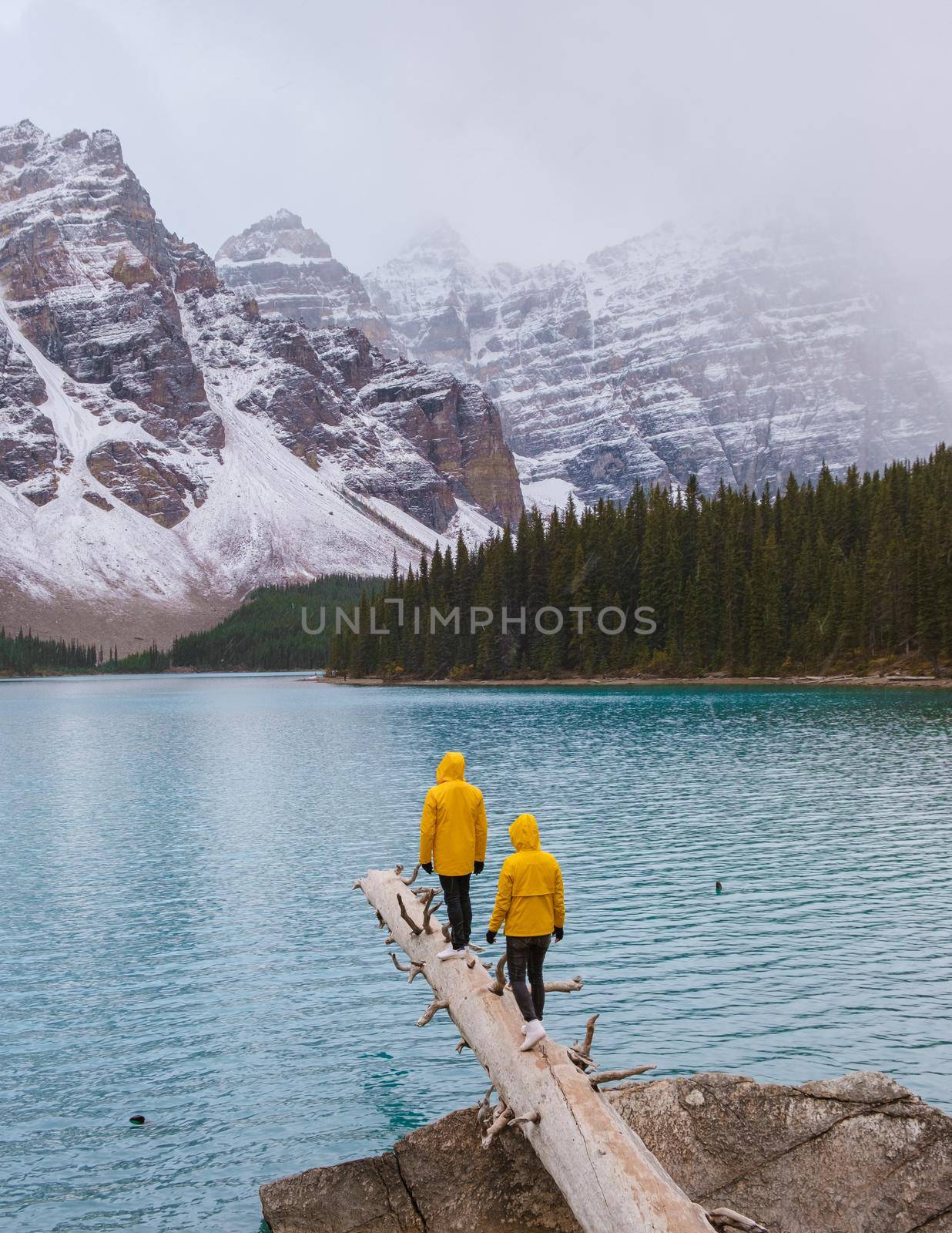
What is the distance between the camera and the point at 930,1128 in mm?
10367

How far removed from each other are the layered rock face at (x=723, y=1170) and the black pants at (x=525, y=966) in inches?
58.9

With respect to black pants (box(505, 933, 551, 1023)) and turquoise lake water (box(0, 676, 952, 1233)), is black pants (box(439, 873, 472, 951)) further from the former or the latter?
turquoise lake water (box(0, 676, 952, 1233))

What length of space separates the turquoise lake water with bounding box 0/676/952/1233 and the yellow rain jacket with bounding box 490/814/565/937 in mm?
3847

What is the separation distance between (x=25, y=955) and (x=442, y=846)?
A: 1304 centimetres

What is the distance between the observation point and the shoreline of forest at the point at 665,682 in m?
106

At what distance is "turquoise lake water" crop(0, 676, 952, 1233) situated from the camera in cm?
1444

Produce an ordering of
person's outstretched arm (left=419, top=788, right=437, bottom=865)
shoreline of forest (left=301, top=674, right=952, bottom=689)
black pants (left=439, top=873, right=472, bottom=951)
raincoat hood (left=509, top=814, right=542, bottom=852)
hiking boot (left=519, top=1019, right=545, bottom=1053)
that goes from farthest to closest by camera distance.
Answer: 1. shoreline of forest (left=301, top=674, right=952, bottom=689)
2. person's outstretched arm (left=419, top=788, right=437, bottom=865)
3. black pants (left=439, top=873, right=472, bottom=951)
4. raincoat hood (left=509, top=814, right=542, bottom=852)
5. hiking boot (left=519, top=1019, right=545, bottom=1053)

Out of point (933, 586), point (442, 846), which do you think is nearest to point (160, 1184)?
point (442, 846)

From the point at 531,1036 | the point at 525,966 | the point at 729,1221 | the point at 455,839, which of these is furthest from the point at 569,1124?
the point at 455,839

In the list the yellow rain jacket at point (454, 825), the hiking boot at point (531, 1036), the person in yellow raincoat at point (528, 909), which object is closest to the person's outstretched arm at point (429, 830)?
the yellow rain jacket at point (454, 825)

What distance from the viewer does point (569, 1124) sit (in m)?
10.2

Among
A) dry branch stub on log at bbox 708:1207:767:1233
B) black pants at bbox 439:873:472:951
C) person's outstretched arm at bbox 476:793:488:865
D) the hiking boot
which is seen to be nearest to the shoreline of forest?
person's outstretched arm at bbox 476:793:488:865

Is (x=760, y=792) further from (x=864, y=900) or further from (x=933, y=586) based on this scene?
(x=933, y=586)

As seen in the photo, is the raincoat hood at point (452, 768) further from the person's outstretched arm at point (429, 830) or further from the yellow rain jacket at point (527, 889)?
the yellow rain jacket at point (527, 889)
